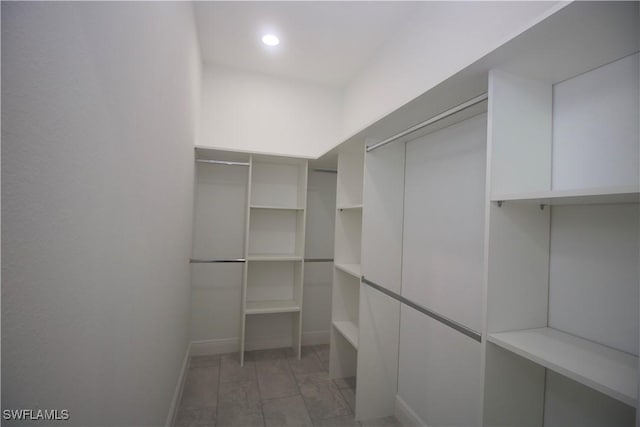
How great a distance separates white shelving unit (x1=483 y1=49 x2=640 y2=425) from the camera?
3.04 feet

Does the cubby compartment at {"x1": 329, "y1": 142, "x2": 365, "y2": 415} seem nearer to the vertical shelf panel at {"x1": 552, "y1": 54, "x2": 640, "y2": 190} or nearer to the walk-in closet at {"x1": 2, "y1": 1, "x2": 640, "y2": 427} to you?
the walk-in closet at {"x1": 2, "y1": 1, "x2": 640, "y2": 427}

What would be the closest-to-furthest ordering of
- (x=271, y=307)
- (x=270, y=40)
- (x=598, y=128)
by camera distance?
(x=598, y=128) < (x=270, y=40) < (x=271, y=307)

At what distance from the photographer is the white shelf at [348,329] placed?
7.40 feet

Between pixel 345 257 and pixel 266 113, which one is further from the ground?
pixel 266 113

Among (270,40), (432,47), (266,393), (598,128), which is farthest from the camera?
(270,40)

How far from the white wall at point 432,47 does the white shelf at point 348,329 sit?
161cm

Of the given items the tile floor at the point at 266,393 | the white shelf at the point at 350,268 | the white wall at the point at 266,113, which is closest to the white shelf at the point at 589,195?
the white shelf at the point at 350,268

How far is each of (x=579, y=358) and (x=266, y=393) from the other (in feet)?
7.31

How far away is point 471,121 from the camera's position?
1.61 metres

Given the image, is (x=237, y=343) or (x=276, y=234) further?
(x=276, y=234)

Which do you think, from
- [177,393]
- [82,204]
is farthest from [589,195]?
[177,393]

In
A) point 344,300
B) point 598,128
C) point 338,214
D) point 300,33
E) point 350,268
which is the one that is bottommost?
point 344,300

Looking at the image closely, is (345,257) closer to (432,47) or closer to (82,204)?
(432,47)

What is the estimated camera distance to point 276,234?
Result: 10.5 ft
